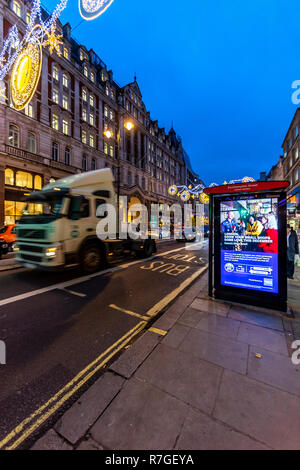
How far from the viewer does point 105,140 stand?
2970 cm

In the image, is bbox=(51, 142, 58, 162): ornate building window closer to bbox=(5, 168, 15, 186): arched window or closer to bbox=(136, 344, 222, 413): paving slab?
bbox=(5, 168, 15, 186): arched window

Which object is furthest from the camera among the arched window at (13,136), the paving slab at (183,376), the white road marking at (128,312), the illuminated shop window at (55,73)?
the illuminated shop window at (55,73)

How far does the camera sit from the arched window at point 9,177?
18.5 metres

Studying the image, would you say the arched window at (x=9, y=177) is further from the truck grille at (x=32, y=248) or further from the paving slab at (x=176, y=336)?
the paving slab at (x=176, y=336)

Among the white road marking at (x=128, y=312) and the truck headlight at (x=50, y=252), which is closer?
the white road marking at (x=128, y=312)

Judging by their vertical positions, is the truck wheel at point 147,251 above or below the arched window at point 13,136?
below

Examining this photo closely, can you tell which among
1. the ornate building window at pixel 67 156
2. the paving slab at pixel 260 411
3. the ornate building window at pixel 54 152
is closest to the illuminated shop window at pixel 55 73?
the ornate building window at pixel 54 152

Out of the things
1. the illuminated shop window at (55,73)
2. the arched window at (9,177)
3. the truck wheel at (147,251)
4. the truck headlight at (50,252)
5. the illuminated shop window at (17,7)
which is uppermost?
the illuminated shop window at (17,7)

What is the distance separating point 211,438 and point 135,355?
1417 mm

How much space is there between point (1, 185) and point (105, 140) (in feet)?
56.1

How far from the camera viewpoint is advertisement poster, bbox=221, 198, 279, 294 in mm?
4312

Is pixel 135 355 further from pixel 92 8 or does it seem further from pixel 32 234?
pixel 92 8

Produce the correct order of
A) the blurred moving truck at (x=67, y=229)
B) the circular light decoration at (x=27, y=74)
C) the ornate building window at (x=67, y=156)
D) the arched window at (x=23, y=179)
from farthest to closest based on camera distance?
the ornate building window at (x=67, y=156)
the arched window at (x=23, y=179)
the circular light decoration at (x=27, y=74)
the blurred moving truck at (x=67, y=229)
